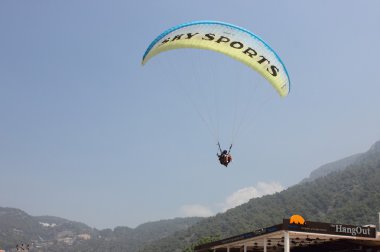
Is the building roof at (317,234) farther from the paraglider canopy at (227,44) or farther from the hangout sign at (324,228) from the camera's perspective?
the paraglider canopy at (227,44)

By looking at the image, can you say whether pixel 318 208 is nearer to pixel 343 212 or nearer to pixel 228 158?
pixel 343 212

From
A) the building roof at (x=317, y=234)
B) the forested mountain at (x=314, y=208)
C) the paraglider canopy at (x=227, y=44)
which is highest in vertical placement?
the forested mountain at (x=314, y=208)

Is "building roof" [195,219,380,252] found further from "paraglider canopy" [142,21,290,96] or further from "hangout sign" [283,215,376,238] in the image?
"paraglider canopy" [142,21,290,96]

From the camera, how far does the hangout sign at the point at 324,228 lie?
20.2 metres

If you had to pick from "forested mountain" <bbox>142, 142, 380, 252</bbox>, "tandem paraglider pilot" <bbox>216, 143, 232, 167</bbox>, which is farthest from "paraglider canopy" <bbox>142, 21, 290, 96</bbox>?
"forested mountain" <bbox>142, 142, 380, 252</bbox>

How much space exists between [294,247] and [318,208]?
168 m

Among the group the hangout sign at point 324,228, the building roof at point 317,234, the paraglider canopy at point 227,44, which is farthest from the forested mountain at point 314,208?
the paraglider canopy at point 227,44

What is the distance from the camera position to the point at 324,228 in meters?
21.0

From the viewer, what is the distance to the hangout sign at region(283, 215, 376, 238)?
20188 mm

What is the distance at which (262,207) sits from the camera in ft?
626

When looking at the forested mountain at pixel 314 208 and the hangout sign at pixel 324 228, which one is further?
the forested mountain at pixel 314 208

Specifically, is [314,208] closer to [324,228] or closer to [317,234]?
[324,228]

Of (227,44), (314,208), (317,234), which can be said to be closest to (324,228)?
(317,234)

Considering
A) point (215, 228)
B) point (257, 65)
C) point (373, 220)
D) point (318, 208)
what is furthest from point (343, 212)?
point (257, 65)
